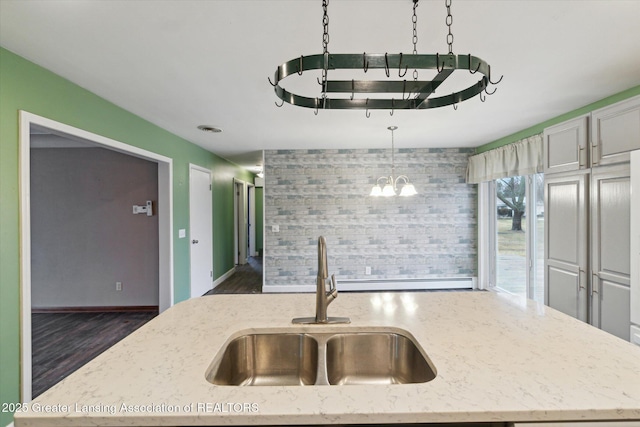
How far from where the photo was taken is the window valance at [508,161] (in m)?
3.58

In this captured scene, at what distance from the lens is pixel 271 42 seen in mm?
1781

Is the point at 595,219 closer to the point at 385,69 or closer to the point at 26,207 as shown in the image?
the point at 385,69

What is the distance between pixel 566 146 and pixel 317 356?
9.52 ft

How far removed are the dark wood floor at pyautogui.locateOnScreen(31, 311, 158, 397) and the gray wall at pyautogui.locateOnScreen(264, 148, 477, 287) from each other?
2123mm

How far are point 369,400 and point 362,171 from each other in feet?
14.8

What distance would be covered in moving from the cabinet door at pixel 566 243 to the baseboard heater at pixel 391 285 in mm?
2188

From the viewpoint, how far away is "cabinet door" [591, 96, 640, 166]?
2152 millimetres

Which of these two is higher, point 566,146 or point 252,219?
point 566,146

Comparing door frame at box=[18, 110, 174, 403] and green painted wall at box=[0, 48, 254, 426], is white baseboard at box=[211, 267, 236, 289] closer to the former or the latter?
green painted wall at box=[0, 48, 254, 426]

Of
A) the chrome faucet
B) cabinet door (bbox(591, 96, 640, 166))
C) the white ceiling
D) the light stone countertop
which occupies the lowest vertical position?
the light stone countertop

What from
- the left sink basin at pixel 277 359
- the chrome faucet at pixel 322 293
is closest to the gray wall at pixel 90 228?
the left sink basin at pixel 277 359

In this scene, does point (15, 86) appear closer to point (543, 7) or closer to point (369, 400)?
point (369, 400)

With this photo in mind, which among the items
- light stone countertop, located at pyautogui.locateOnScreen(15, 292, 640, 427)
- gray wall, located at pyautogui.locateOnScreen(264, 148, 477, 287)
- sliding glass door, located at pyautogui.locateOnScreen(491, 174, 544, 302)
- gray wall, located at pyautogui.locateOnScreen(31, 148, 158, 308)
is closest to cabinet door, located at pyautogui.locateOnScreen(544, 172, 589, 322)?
sliding glass door, located at pyautogui.locateOnScreen(491, 174, 544, 302)

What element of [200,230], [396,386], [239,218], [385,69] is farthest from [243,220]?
[396,386]
